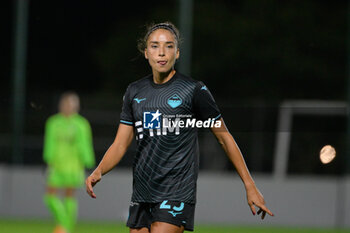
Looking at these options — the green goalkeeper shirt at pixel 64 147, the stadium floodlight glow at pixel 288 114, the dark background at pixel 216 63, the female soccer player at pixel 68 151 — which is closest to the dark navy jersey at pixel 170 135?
the female soccer player at pixel 68 151

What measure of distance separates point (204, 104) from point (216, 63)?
33.2ft

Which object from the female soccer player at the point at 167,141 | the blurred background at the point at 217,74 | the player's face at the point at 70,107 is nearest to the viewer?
the female soccer player at the point at 167,141

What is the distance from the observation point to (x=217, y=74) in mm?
15461

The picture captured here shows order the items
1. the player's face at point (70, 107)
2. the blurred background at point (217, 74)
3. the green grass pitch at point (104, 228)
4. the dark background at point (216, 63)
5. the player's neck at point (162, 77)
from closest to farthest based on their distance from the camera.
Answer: the player's neck at point (162, 77) < the player's face at point (70, 107) < the green grass pitch at point (104, 228) < the blurred background at point (217, 74) < the dark background at point (216, 63)

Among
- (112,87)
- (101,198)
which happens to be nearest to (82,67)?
(112,87)

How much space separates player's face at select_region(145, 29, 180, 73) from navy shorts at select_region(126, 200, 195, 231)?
0.83 meters

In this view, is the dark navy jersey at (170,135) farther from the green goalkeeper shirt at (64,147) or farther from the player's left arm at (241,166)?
the green goalkeeper shirt at (64,147)

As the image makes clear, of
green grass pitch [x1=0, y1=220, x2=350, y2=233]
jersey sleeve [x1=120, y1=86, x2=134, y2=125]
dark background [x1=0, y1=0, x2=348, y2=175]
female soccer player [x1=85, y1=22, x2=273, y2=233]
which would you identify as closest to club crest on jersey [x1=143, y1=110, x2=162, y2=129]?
female soccer player [x1=85, y1=22, x2=273, y2=233]

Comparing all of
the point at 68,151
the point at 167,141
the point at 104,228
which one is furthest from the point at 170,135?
the point at 104,228

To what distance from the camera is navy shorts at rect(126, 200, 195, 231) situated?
545 cm

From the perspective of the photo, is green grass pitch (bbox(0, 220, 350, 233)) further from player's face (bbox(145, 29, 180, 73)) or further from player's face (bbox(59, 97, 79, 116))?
player's face (bbox(145, 29, 180, 73))

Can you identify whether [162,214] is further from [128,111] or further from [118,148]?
[128,111]

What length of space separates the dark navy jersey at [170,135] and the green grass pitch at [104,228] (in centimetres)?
702

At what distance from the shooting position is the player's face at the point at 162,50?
219 inches
